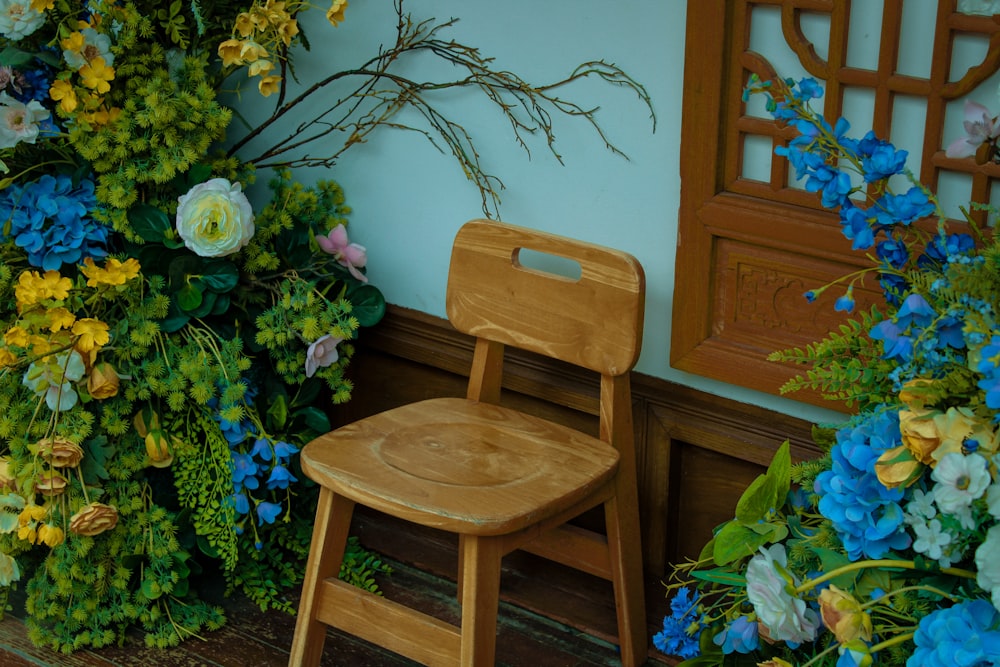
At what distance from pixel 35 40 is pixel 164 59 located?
0.82 ft

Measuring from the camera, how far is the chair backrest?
2.11 m

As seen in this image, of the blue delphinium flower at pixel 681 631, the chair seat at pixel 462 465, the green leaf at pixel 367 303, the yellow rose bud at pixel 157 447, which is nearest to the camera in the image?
the blue delphinium flower at pixel 681 631

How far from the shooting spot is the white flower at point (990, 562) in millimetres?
1198

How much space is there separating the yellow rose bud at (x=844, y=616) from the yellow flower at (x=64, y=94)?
1631 mm

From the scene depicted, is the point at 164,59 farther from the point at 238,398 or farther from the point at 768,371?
the point at 768,371

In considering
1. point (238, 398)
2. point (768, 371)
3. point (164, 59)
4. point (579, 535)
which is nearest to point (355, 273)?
point (238, 398)

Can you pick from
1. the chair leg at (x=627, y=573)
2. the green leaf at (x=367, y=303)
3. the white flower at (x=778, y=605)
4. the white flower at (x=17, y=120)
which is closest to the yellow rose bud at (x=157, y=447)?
the green leaf at (x=367, y=303)

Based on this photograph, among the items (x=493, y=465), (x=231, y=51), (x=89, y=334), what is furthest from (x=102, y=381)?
(x=493, y=465)

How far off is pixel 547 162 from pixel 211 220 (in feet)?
2.21

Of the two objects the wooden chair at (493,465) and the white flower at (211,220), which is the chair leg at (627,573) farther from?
the white flower at (211,220)

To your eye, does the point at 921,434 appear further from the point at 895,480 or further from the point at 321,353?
the point at 321,353

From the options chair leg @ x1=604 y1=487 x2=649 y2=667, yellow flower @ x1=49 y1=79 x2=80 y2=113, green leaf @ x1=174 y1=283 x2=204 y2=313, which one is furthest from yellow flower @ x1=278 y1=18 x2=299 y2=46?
chair leg @ x1=604 y1=487 x2=649 y2=667

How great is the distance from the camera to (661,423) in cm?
239

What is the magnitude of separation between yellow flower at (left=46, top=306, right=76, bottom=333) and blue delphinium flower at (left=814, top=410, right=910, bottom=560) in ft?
4.82
